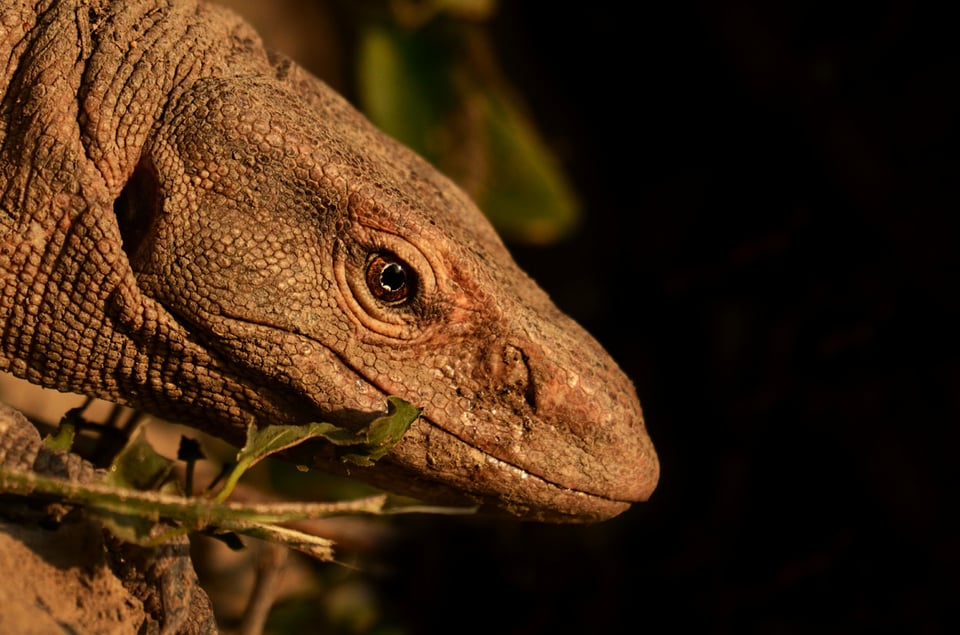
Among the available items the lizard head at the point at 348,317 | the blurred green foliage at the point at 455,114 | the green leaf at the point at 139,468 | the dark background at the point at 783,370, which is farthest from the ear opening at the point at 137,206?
the dark background at the point at 783,370

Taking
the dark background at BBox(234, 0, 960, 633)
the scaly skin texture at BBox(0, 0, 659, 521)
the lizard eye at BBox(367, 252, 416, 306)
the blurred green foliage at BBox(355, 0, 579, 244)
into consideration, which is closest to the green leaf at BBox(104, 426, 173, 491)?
the scaly skin texture at BBox(0, 0, 659, 521)

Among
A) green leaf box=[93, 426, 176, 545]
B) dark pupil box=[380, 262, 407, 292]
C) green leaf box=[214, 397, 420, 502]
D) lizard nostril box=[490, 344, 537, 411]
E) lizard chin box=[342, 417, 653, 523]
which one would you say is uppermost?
dark pupil box=[380, 262, 407, 292]

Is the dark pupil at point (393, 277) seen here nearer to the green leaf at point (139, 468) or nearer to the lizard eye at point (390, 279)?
the lizard eye at point (390, 279)

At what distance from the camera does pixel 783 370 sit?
6.22 metres

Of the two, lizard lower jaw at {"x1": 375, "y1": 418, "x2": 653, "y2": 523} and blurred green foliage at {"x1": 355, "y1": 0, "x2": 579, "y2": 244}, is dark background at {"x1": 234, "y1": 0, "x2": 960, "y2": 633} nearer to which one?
blurred green foliage at {"x1": 355, "y1": 0, "x2": 579, "y2": 244}

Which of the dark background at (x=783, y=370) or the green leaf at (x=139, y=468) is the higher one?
the dark background at (x=783, y=370)

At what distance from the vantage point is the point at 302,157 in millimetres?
2332

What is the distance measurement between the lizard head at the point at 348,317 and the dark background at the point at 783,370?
3.71 m

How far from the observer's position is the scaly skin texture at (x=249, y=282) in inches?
90.0

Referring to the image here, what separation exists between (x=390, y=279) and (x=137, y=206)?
1.93 feet

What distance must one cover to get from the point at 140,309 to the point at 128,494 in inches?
20.6

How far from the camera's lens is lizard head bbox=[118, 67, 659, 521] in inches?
89.8

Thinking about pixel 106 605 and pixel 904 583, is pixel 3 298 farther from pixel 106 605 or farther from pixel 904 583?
pixel 904 583

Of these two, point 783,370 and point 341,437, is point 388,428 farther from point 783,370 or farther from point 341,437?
point 783,370
